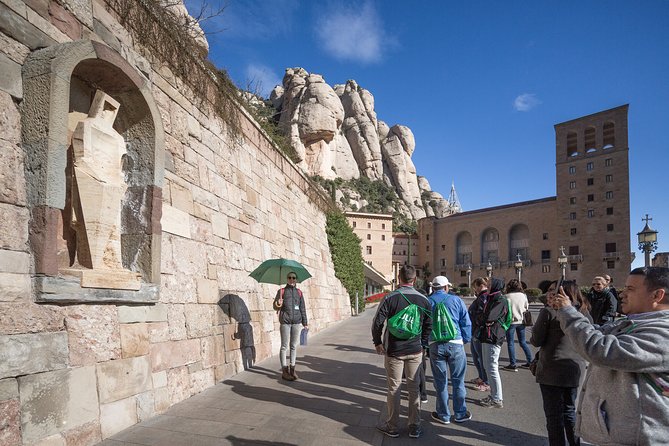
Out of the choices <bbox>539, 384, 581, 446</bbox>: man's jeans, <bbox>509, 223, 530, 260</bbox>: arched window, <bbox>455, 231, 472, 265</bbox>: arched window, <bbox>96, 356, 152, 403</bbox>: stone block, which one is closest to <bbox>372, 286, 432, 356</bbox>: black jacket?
<bbox>539, 384, 581, 446</bbox>: man's jeans

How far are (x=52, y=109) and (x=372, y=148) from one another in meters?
84.9

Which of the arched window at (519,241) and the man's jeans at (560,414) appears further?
the arched window at (519,241)

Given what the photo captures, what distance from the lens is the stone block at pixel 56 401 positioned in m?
3.04

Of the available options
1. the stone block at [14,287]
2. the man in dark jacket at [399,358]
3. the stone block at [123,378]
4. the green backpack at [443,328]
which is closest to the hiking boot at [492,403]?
the green backpack at [443,328]

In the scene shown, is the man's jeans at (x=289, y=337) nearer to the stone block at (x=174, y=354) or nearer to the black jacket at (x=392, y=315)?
the stone block at (x=174, y=354)

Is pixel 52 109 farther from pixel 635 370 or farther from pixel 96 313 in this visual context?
pixel 635 370

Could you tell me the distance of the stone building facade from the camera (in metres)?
55.3

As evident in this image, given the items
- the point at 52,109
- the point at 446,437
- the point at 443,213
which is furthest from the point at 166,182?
the point at 443,213

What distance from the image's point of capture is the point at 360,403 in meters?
5.27

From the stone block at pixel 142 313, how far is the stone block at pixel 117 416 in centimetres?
81

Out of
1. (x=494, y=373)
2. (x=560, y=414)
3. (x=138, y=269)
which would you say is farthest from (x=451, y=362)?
(x=138, y=269)

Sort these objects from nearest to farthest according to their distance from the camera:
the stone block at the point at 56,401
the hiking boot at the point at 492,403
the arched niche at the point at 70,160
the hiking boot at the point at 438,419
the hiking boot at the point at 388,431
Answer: the stone block at the point at 56,401
the arched niche at the point at 70,160
the hiking boot at the point at 388,431
the hiking boot at the point at 438,419
the hiking boot at the point at 492,403

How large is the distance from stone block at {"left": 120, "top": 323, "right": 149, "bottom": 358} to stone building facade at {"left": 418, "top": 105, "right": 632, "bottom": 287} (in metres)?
62.7

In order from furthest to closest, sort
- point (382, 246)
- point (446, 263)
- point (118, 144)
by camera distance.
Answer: point (446, 263)
point (382, 246)
point (118, 144)
